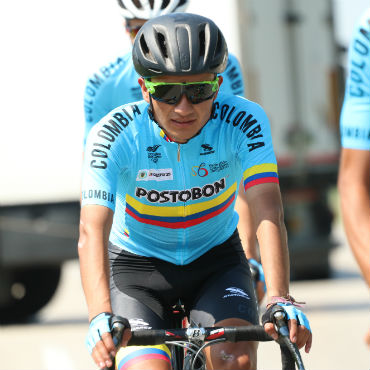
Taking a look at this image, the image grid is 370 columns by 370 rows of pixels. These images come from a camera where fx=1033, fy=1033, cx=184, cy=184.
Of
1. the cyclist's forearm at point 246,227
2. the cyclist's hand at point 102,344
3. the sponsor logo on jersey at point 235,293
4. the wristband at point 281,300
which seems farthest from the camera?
the cyclist's forearm at point 246,227

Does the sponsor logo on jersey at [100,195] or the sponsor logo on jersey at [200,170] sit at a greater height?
the sponsor logo on jersey at [100,195]

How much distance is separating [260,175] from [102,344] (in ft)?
4.06

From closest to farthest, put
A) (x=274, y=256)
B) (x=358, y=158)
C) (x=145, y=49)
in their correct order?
(x=358, y=158), (x=274, y=256), (x=145, y=49)

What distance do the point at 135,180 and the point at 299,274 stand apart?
9.40 meters

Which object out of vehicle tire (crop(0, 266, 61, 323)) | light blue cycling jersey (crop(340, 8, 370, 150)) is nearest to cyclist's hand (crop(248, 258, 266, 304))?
light blue cycling jersey (crop(340, 8, 370, 150))

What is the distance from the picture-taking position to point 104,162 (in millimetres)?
4688

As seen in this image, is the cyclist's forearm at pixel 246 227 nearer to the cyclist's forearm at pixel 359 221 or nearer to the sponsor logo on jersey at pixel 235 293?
the sponsor logo on jersey at pixel 235 293

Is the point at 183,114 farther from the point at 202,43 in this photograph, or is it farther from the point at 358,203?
the point at 358,203

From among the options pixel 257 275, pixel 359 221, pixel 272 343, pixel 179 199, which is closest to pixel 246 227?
pixel 257 275

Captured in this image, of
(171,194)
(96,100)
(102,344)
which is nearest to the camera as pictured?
(102,344)

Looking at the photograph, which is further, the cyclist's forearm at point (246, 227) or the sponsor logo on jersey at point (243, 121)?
the cyclist's forearm at point (246, 227)

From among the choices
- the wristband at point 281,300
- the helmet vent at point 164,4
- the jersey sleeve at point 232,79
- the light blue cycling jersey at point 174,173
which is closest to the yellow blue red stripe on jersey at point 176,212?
the light blue cycling jersey at point 174,173

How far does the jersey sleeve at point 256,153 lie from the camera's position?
4812 millimetres

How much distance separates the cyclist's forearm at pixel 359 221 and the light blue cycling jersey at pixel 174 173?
755mm
